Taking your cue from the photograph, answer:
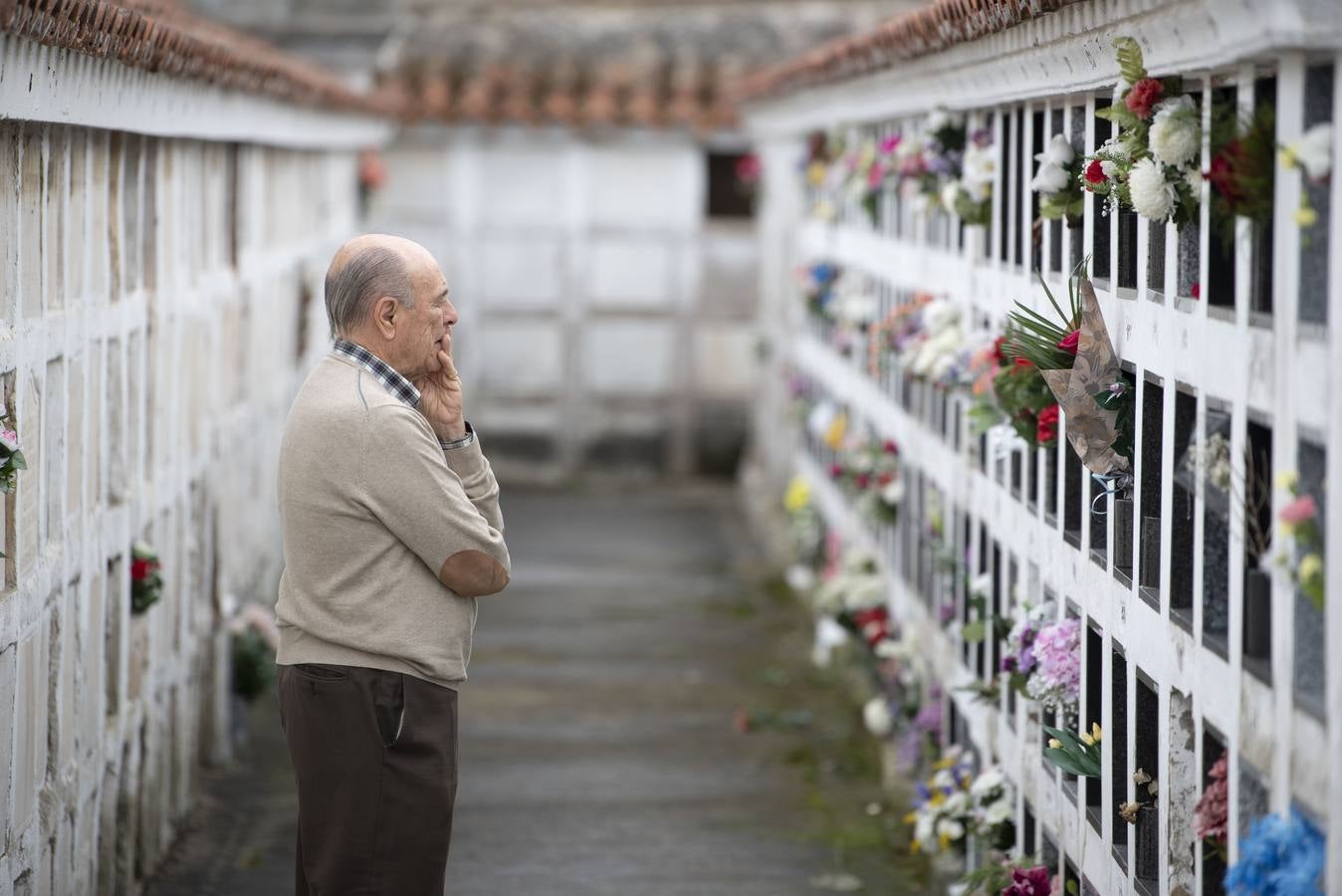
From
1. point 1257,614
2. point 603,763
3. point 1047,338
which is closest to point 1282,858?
point 1257,614

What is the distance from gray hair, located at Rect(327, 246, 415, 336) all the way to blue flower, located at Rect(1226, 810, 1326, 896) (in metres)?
2.11

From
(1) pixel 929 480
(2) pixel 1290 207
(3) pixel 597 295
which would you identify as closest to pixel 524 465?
(3) pixel 597 295

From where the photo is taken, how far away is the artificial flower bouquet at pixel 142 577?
5.78 meters

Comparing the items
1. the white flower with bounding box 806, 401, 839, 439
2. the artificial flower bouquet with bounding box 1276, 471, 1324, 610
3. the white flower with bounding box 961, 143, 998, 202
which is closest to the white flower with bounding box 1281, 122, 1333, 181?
the artificial flower bouquet with bounding box 1276, 471, 1324, 610

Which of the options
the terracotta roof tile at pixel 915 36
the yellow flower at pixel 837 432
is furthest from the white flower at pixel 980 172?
the yellow flower at pixel 837 432

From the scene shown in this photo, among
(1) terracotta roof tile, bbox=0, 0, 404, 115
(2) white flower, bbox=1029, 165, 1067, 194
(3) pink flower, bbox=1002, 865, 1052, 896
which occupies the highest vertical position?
(1) terracotta roof tile, bbox=0, 0, 404, 115

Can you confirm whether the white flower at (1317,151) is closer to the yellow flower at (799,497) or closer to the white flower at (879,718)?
the white flower at (879,718)

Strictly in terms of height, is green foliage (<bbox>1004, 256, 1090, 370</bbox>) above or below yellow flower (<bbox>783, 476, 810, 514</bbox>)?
above

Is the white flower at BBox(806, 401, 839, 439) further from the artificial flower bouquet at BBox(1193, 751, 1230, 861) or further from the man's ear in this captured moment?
the artificial flower bouquet at BBox(1193, 751, 1230, 861)

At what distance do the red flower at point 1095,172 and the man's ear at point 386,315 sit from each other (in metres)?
1.53

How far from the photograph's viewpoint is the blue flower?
306 cm

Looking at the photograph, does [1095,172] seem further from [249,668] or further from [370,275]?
[249,668]

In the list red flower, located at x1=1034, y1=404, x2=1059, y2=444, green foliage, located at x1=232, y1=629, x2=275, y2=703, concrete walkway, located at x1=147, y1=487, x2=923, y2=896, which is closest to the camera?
red flower, located at x1=1034, y1=404, x2=1059, y2=444

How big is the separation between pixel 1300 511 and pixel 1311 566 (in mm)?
90
